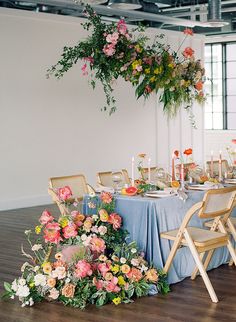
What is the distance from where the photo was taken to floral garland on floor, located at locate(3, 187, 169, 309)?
4.91 meters

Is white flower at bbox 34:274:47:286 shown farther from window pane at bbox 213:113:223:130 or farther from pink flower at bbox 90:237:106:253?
window pane at bbox 213:113:223:130

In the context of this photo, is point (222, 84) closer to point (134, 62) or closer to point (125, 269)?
point (134, 62)

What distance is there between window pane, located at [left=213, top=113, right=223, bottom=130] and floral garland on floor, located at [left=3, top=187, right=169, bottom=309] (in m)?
12.4

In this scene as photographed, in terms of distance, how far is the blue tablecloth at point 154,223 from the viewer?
5.38 m

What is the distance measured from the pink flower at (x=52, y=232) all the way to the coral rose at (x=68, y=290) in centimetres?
37

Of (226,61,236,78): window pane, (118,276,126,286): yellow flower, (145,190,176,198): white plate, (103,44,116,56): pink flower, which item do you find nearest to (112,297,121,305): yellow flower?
(118,276,126,286): yellow flower

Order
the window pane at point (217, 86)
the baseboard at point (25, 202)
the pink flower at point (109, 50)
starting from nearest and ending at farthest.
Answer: the pink flower at point (109, 50) < the baseboard at point (25, 202) < the window pane at point (217, 86)

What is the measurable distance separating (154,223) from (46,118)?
19.2 feet

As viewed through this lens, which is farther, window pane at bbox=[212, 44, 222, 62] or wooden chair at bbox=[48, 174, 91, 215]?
window pane at bbox=[212, 44, 222, 62]

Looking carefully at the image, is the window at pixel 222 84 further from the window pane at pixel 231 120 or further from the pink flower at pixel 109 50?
the pink flower at pixel 109 50

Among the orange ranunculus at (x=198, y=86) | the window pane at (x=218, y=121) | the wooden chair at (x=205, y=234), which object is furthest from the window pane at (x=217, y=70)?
the wooden chair at (x=205, y=234)

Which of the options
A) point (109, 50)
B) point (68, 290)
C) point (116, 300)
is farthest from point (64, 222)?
point (109, 50)

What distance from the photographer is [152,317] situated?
15.1ft

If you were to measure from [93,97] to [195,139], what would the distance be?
3.35 metres
